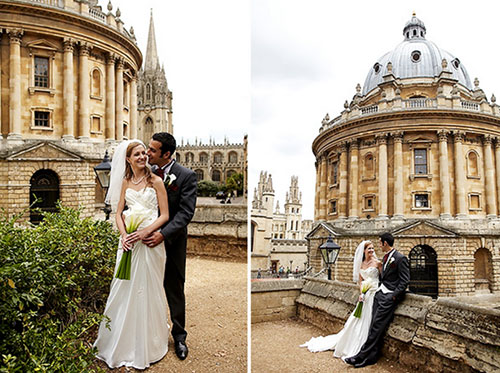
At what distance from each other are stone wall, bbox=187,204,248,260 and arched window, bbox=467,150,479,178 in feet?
37.1

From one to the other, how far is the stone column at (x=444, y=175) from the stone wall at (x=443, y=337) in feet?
45.8

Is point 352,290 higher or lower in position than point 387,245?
lower

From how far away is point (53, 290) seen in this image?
2873mm

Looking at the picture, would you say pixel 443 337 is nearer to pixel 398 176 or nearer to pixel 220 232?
pixel 220 232

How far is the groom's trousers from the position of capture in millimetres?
3829

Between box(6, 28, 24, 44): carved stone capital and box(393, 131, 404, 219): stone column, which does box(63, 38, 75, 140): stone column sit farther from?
box(393, 131, 404, 219): stone column

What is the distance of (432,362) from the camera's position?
3.20m

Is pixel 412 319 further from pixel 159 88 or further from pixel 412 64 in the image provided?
pixel 159 88

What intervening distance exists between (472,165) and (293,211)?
10361mm

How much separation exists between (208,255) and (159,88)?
57.1 m

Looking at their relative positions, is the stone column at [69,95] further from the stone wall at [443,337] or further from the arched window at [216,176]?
the arched window at [216,176]

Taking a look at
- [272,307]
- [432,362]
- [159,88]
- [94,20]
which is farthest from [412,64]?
[159,88]

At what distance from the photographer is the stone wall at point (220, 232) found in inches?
322

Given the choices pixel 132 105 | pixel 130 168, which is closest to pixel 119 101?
pixel 132 105
